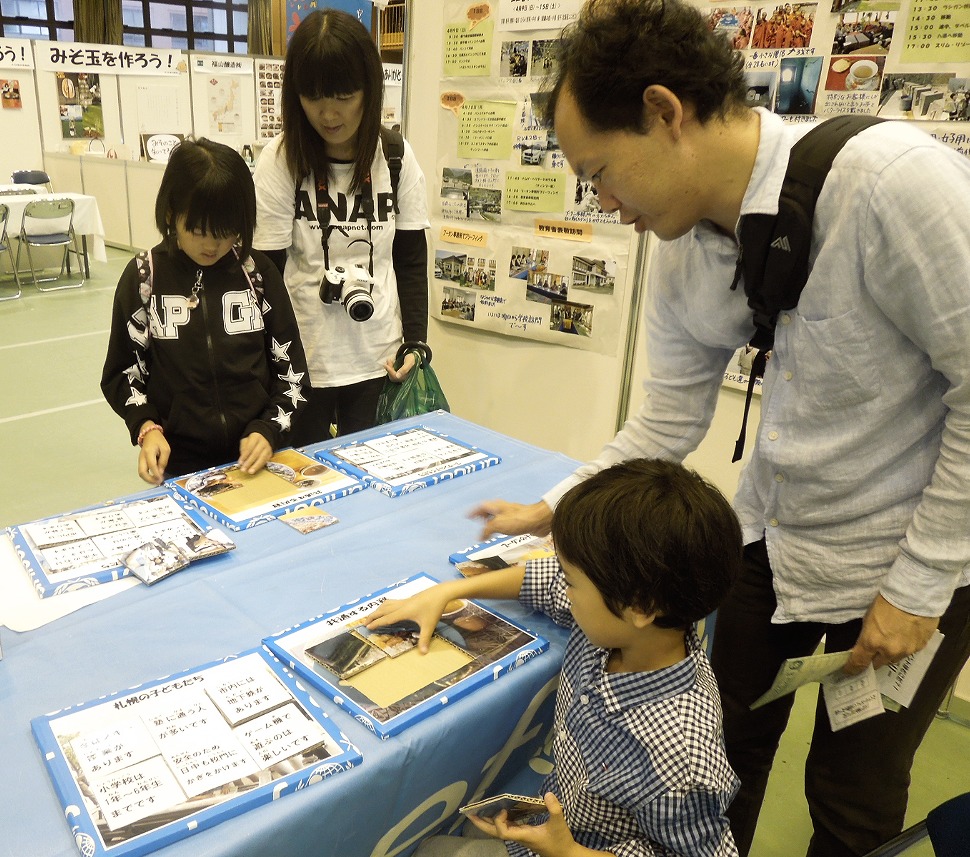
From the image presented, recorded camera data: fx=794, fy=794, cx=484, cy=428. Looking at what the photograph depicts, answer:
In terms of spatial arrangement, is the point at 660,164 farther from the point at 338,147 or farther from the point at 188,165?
the point at 338,147

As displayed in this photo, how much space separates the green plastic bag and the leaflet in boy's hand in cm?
124

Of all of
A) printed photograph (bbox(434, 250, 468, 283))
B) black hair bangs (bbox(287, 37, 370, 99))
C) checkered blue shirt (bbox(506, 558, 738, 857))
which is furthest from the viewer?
printed photograph (bbox(434, 250, 468, 283))

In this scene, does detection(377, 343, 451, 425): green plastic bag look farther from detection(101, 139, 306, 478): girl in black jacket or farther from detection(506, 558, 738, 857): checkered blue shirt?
detection(506, 558, 738, 857): checkered blue shirt

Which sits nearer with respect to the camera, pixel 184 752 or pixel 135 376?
pixel 184 752

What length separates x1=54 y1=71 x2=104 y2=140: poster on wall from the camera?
333 inches

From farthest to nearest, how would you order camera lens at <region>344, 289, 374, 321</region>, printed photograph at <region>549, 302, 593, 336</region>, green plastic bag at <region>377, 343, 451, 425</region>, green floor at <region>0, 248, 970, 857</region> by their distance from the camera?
printed photograph at <region>549, 302, 593, 336</region> < green plastic bag at <region>377, 343, 451, 425</region> < camera lens at <region>344, 289, 374, 321</region> < green floor at <region>0, 248, 970, 857</region>

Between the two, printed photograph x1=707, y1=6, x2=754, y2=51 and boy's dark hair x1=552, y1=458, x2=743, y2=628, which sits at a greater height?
printed photograph x1=707, y1=6, x2=754, y2=51

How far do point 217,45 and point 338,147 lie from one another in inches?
479

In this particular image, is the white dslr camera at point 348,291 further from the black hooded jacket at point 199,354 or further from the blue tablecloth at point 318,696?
the blue tablecloth at point 318,696

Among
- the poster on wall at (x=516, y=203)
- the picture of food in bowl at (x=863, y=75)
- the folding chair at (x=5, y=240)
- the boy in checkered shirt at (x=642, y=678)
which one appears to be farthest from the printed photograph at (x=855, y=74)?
the folding chair at (x=5, y=240)

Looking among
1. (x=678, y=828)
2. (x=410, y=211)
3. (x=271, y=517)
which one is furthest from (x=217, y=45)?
(x=678, y=828)

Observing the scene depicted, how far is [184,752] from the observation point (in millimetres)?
844

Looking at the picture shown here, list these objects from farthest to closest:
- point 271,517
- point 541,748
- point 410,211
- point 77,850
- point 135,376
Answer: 1. point 410,211
2. point 135,376
3. point 271,517
4. point 541,748
5. point 77,850

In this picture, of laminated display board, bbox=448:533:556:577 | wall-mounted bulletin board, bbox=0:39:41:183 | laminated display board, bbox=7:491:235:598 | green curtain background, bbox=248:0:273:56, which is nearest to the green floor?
laminated display board, bbox=448:533:556:577
